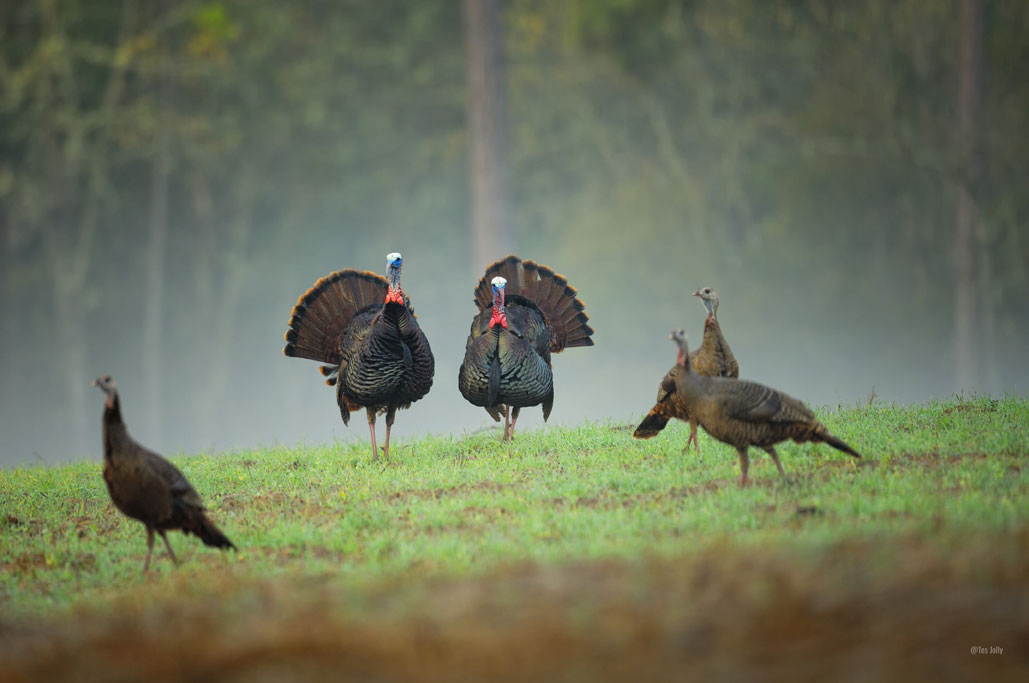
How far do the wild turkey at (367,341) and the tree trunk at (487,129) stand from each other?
30.6 ft

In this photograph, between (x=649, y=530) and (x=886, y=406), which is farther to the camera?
(x=886, y=406)

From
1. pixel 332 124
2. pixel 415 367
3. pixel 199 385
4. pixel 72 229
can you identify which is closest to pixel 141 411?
pixel 199 385

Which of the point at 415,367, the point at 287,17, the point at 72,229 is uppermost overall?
the point at 287,17

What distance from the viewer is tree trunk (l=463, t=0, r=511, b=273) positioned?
19141 mm

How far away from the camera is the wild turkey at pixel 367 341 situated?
9.19 meters

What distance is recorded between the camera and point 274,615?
4.43 meters

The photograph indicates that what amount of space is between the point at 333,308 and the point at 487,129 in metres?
10.1

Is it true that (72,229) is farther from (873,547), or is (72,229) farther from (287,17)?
(873,547)

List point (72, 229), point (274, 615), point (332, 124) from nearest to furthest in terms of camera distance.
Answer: point (274, 615) → point (72, 229) → point (332, 124)

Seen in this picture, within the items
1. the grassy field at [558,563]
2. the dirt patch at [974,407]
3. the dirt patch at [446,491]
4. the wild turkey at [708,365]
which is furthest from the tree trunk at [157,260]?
the dirt patch at [974,407]

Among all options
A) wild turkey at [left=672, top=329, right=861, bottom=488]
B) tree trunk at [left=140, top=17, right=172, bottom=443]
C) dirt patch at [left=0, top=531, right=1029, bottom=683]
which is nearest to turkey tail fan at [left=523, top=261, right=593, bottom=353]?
wild turkey at [left=672, top=329, right=861, bottom=488]

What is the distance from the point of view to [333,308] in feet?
32.9

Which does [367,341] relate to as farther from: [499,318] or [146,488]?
[146,488]

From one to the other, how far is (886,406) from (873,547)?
5796 mm
